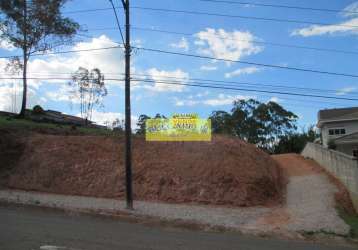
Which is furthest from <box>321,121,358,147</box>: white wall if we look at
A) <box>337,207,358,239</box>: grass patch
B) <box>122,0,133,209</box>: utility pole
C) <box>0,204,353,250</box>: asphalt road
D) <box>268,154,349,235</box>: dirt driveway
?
<box>0,204,353,250</box>: asphalt road

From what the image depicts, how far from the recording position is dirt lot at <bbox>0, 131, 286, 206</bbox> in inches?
768

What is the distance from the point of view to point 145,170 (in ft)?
69.9

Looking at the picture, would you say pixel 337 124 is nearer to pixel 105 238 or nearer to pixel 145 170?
pixel 145 170

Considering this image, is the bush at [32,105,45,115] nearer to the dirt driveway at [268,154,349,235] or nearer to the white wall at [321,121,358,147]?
the dirt driveway at [268,154,349,235]

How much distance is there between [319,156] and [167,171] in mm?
15736

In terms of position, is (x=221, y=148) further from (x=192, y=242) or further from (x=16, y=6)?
(x=16, y=6)

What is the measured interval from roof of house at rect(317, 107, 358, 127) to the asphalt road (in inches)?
1378

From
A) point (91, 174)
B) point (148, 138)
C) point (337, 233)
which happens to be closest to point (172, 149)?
point (148, 138)

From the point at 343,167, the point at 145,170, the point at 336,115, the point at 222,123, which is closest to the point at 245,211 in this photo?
the point at 145,170

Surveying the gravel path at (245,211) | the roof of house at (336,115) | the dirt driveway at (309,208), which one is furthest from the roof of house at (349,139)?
the gravel path at (245,211)

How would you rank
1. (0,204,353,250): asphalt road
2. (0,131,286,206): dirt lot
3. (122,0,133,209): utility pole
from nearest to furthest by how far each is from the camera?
(0,204,353,250): asphalt road
(122,0,133,209): utility pole
(0,131,286,206): dirt lot

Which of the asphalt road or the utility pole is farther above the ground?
the utility pole

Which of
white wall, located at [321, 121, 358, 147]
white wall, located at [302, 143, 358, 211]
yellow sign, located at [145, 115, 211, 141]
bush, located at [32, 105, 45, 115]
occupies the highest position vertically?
bush, located at [32, 105, 45, 115]

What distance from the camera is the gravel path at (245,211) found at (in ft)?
45.5
